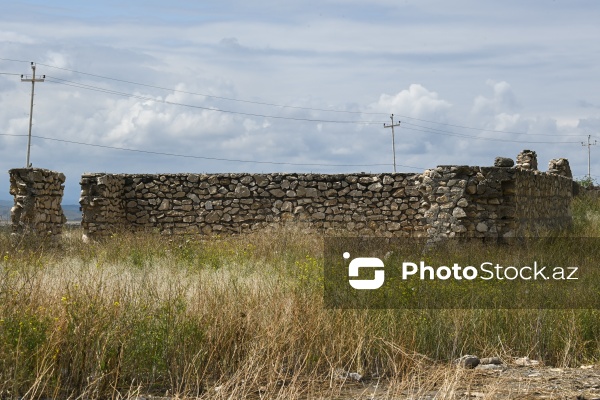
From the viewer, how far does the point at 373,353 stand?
293 inches

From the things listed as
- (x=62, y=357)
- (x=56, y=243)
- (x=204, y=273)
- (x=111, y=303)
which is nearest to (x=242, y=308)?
(x=111, y=303)

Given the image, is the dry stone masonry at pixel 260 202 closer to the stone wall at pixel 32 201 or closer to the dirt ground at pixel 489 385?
the stone wall at pixel 32 201

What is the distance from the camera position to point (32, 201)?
1744 cm

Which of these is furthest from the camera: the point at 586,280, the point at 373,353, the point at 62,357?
the point at 586,280

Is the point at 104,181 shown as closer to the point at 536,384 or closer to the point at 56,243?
the point at 56,243

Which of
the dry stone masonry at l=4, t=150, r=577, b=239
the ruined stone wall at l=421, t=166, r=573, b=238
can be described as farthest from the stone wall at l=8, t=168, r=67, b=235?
the ruined stone wall at l=421, t=166, r=573, b=238

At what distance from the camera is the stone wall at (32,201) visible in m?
17.4

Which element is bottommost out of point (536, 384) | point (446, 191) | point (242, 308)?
point (536, 384)

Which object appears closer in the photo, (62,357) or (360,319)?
(62,357)

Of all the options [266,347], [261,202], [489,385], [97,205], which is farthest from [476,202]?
[489,385]

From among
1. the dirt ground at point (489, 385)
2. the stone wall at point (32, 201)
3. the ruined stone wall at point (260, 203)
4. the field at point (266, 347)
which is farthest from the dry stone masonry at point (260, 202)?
the dirt ground at point (489, 385)

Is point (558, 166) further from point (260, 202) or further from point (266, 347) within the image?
point (266, 347)

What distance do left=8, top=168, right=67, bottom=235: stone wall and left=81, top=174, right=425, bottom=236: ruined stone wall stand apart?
1.92 m

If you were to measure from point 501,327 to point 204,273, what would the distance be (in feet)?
15.8
